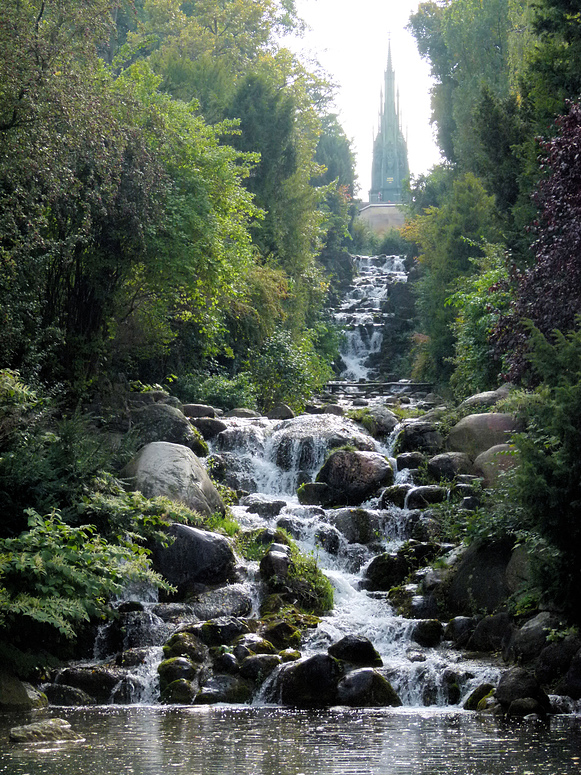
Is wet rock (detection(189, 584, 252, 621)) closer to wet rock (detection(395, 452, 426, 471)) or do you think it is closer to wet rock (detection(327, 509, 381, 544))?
wet rock (detection(327, 509, 381, 544))

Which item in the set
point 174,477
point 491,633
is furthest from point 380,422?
point 491,633

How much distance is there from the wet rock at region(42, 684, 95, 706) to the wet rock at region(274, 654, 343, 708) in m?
1.90

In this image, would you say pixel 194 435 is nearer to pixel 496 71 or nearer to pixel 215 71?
pixel 215 71

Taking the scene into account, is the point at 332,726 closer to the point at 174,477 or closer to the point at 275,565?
the point at 275,565

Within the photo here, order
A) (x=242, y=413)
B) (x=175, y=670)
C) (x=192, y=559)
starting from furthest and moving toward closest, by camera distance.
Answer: (x=242, y=413), (x=192, y=559), (x=175, y=670)

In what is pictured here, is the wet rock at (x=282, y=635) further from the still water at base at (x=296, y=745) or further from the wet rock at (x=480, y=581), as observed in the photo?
the wet rock at (x=480, y=581)

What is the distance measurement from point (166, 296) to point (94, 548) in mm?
8544

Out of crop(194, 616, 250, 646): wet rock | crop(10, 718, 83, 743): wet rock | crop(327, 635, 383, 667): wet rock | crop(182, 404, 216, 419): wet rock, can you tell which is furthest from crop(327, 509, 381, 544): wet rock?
crop(10, 718, 83, 743): wet rock

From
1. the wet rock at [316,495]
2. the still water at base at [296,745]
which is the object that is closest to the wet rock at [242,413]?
the wet rock at [316,495]

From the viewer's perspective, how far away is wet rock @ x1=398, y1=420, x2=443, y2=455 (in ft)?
55.2

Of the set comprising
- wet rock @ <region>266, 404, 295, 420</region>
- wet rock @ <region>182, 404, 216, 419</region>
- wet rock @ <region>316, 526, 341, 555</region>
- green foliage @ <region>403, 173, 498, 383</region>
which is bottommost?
wet rock @ <region>316, 526, 341, 555</region>

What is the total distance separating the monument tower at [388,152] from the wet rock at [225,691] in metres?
75.1

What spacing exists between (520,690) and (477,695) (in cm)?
71

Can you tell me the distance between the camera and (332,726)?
23.1ft
